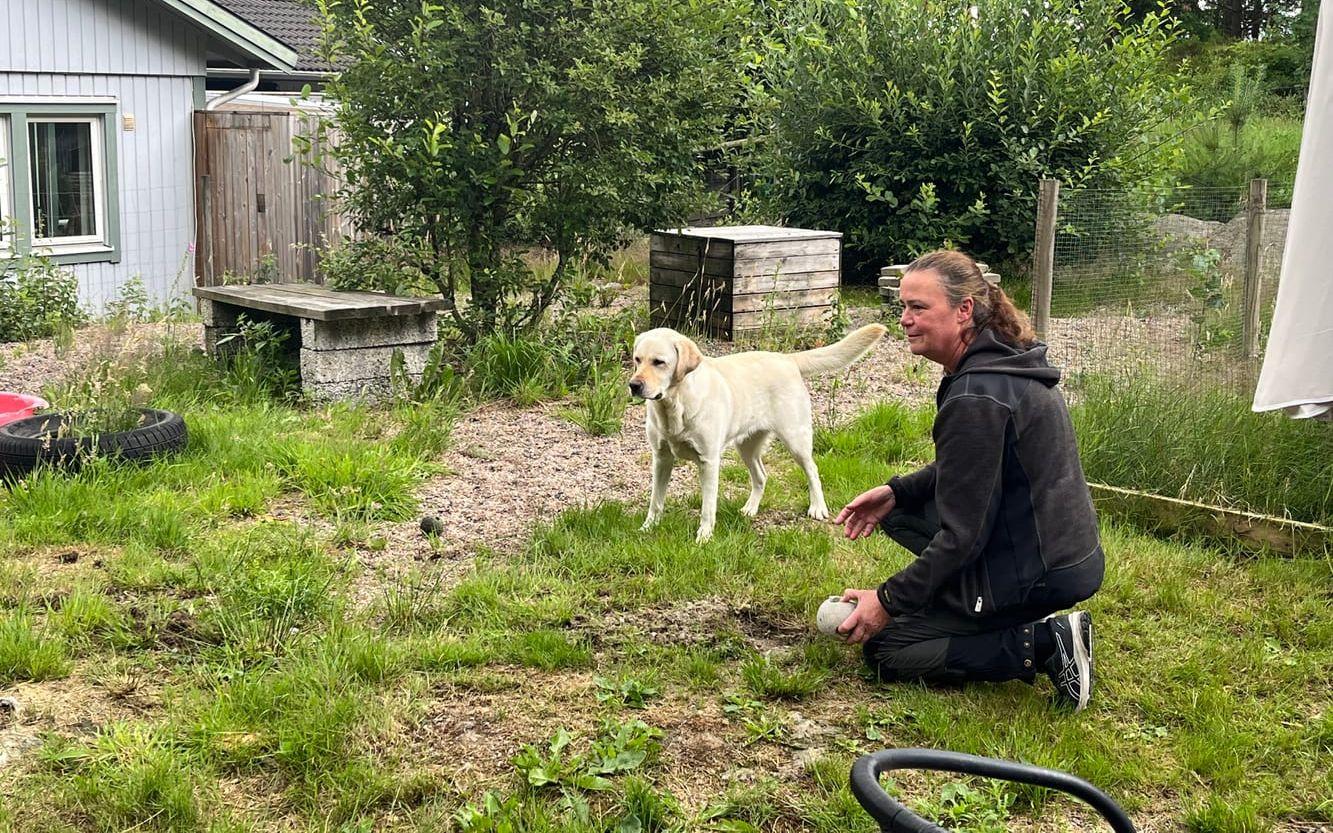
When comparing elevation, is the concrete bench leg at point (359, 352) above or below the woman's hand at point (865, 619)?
above

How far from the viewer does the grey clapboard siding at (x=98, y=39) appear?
13.5 metres

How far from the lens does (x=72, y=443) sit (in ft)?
21.4

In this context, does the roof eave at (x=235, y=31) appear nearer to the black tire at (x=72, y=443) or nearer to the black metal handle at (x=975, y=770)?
Result: the black tire at (x=72, y=443)

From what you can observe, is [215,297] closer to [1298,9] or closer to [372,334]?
[372,334]

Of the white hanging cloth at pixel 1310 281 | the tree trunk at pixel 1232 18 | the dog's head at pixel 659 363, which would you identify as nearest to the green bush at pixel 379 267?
the dog's head at pixel 659 363

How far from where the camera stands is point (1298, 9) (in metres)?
26.6

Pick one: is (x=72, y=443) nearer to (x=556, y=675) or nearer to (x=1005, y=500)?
(x=556, y=675)

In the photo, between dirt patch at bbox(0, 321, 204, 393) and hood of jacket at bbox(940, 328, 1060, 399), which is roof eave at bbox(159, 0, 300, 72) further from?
hood of jacket at bbox(940, 328, 1060, 399)

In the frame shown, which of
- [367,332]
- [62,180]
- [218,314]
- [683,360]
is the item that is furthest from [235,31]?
[683,360]

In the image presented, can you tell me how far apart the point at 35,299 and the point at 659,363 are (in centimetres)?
886

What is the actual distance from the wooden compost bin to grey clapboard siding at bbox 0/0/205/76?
6736mm

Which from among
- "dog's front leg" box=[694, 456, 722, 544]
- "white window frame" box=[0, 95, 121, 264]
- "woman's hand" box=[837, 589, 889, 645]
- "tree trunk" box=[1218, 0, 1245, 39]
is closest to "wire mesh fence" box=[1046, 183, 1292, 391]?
"dog's front leg" box=[694, 456, 722, 544]

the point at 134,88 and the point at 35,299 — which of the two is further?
the point at 134,88

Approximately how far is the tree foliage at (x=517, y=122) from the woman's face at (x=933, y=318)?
497cm
